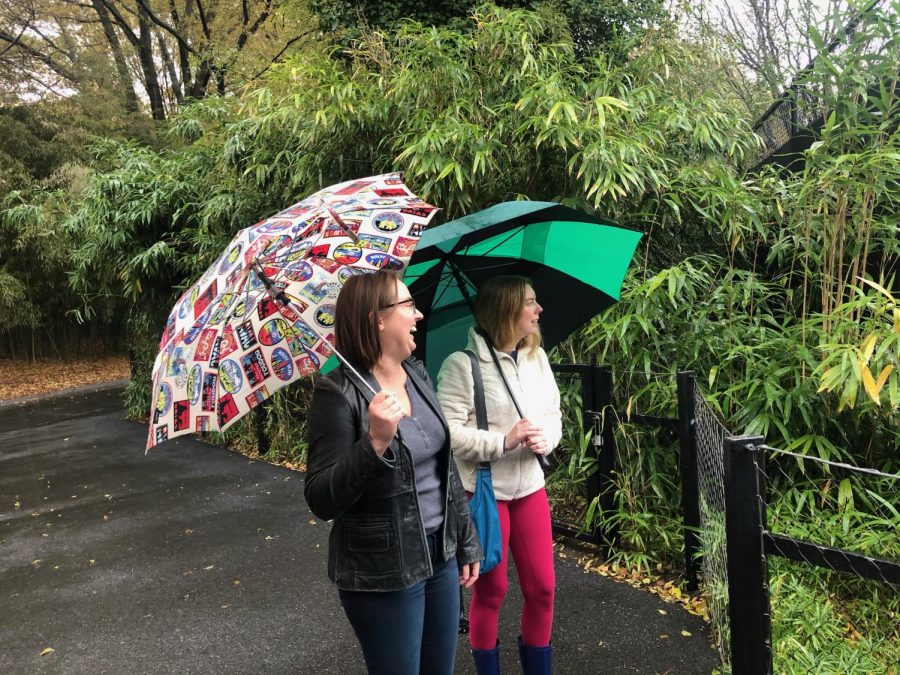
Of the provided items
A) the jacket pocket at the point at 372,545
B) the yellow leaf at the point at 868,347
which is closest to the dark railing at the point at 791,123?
the yellow leaf at the point at 868,347

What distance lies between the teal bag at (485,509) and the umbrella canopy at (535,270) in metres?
0.40

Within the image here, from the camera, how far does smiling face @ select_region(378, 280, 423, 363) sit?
1.52 meters

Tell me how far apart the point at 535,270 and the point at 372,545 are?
50.1 inches

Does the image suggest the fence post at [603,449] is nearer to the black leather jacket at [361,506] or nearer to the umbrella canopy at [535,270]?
the umbrella canopy at [535,270]

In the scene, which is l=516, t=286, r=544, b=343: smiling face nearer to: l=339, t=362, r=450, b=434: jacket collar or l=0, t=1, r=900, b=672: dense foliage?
l=339, t=362, r=450, b=434: jacket collar

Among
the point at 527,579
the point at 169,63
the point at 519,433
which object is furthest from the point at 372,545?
the point at 169,63

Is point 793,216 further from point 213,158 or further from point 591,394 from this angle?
point 213,158

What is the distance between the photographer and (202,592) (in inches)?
135

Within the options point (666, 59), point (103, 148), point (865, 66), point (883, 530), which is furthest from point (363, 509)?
point (103, 148)

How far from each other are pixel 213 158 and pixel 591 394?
5180 millimetres

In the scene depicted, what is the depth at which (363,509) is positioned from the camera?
1458mm

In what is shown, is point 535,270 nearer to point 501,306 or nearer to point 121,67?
point 501,306

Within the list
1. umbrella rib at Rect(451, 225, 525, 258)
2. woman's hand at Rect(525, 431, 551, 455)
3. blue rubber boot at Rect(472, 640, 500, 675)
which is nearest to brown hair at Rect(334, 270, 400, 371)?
woman's hand at Rect(525, 431, 551, 455)

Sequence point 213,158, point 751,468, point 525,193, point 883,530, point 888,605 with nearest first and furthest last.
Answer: point 751,468, point 888,605, point 883,530, point 525,193, point 213,158
